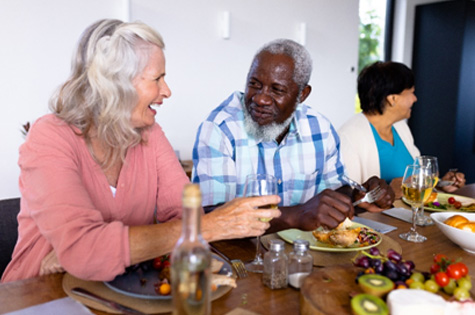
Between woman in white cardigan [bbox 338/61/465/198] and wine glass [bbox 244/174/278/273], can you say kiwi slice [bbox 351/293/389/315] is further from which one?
woman in white cardigan [bbox 338/61/465/198]

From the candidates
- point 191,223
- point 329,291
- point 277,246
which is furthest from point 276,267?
point 191,223

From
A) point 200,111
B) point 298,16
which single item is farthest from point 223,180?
point 298,16

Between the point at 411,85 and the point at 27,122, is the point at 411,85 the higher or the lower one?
the higher one

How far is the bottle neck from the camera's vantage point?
0.66 metres

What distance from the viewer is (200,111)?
381 cm

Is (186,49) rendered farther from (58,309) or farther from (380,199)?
(58,309)

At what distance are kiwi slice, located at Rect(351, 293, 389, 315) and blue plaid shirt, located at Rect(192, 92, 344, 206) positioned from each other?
997mm

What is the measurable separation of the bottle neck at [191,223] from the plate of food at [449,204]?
1463 mm

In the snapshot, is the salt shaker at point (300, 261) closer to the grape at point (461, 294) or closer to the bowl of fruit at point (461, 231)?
the grape at point (461, 294)

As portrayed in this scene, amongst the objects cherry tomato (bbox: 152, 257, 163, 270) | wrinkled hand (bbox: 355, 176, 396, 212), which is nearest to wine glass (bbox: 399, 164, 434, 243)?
wrinkled hand (bbox: 355, 176, 396, 212)

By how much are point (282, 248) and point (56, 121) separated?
0.76 meters

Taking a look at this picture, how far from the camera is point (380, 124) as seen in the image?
2830 mm

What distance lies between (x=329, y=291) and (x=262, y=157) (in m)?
1.10

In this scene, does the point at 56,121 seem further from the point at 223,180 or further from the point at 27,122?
the point at 27,122
